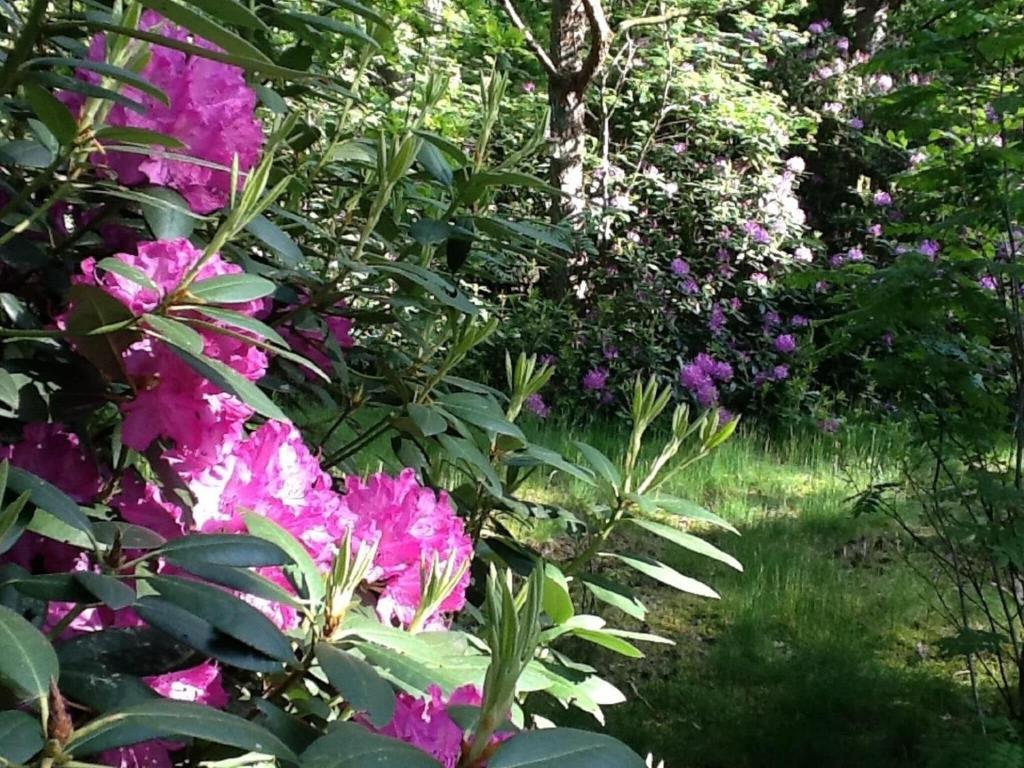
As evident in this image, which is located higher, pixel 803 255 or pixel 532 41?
pixel 532 41

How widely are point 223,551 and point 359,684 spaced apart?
4.4 inches

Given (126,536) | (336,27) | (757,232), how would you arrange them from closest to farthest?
(126,536) → (336,27) → (757,232)

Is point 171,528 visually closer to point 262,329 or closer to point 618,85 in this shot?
point 262,329

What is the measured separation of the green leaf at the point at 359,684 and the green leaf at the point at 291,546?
6 centimetres

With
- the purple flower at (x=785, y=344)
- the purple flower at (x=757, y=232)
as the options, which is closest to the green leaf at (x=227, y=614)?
the purple flower at (x=785, y=344)

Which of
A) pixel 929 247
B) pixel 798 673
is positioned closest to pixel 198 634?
pixel 798 673

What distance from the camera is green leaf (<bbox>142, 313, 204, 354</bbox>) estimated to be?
0.62m

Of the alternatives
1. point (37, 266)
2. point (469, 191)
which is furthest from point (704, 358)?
point (37, 266)

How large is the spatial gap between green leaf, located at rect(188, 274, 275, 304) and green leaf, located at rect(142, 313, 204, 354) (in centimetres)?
3

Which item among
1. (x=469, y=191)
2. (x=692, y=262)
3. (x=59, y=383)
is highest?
(x=469, y=191)

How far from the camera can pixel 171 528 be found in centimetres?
72

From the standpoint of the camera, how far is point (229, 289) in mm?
680

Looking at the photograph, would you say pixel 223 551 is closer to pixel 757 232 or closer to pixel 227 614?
pixel 227 614

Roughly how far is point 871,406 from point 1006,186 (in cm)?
379
